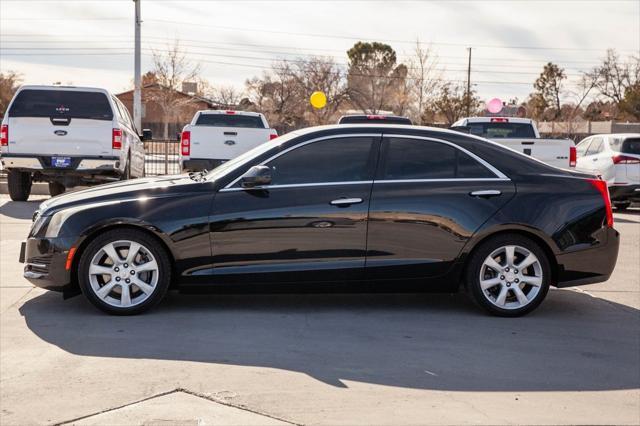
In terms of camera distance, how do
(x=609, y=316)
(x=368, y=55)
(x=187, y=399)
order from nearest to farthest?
(x=187, y=399)
(x=609, y=316)
(x=368, y=55)

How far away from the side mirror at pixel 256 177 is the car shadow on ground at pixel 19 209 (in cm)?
809

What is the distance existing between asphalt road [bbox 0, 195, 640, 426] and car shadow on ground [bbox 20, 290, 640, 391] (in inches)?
0.6

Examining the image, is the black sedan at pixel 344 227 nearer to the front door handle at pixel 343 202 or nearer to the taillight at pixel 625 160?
the front door handle at pixel 343 202

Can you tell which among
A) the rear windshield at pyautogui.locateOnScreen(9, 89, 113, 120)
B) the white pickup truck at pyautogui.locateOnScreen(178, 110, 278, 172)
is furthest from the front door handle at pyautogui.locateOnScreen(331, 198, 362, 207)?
the white pickup truck at pyautogui.locateOnScreen(178, 110, 278, 172)

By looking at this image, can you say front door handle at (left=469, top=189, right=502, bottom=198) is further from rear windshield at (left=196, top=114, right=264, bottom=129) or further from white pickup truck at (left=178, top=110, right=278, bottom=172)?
rear windshield at (left=196, top=114, right=264, bottom=129)

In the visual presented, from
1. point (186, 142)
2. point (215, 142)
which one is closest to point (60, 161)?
point (186, 142)

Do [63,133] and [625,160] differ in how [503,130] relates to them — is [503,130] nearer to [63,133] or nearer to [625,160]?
[625,160]

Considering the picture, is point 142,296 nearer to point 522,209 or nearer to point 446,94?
point 522,209

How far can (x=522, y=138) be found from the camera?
53.8 ft

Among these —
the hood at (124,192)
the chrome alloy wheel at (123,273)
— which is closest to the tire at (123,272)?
the chrome alloy wheel at (123,273)

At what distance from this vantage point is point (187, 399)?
4.99 metres

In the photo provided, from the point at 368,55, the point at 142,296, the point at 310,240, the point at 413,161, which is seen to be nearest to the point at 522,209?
the point at 413,161

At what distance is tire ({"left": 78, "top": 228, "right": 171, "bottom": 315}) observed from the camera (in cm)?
694

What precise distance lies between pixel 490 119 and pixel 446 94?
3491 cm
